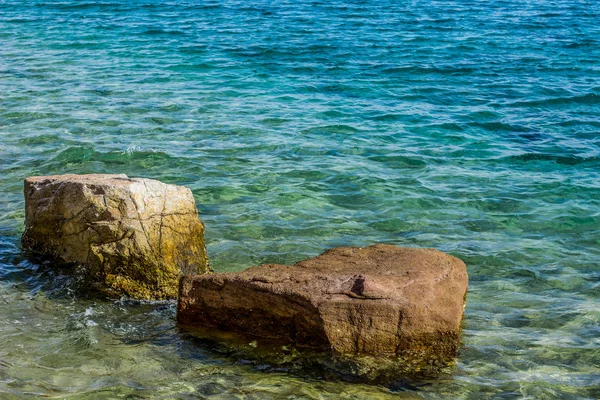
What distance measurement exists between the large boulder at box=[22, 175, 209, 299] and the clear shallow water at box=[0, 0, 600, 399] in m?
0.27

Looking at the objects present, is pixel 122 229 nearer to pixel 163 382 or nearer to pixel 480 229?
pixel 163 382

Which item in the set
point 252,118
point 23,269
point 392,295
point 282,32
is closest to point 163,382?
point 392,295

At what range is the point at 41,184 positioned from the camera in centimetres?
720

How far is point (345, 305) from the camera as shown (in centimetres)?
563

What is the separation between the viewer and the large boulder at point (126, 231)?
21.9 feet

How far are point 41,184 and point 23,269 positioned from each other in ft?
2.62

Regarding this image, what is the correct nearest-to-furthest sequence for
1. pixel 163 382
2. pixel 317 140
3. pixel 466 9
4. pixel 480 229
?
pixel 163 382 → pixel 480 229 → pixel 317 140 → pixel 466 9

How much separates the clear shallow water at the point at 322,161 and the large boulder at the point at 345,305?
31 cm

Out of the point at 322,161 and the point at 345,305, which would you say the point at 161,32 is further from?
the point at 345,305

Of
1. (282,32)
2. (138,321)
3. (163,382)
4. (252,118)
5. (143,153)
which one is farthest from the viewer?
(282,32)

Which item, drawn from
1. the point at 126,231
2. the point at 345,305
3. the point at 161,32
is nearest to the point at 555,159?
the point at 345,305

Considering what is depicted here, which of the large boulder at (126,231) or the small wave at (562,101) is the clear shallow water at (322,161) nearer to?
the small wave at (562,101)

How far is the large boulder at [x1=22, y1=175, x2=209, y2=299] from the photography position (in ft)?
21.9

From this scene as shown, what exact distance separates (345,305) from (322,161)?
542 cm
